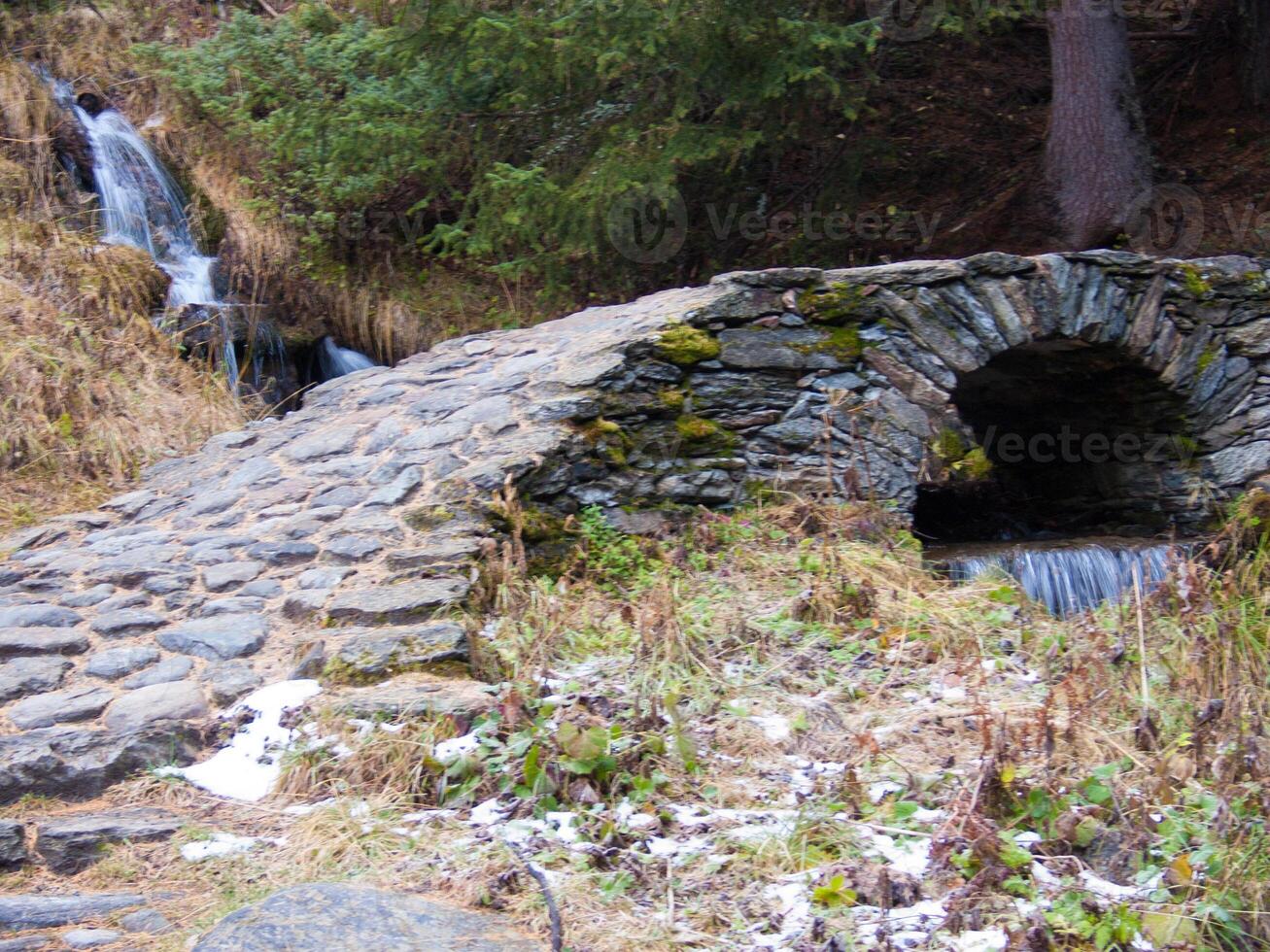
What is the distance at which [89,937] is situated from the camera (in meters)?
2.79

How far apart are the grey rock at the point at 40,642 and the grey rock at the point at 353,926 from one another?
79.5 inches

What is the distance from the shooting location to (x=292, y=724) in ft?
12.6

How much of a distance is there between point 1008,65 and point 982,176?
1800mm

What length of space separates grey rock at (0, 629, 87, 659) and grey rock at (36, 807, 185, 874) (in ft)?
3.53

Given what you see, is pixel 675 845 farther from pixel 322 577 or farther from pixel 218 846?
pixel 322 577

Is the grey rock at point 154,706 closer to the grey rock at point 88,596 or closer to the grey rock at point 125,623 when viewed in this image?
the grey rock at point 125,623

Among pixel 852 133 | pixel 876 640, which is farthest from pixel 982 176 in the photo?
pixel 876 640

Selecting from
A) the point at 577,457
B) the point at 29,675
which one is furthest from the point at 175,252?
the point at 29,675

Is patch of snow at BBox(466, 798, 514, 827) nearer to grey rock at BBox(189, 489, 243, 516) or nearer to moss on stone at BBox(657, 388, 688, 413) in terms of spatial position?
grey rock at BBox(189, 489, 243, 516)

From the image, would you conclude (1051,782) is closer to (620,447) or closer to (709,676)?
(709,676)

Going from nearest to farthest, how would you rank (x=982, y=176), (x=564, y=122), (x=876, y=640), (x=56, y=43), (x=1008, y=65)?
(x=876, y=640), (x=564, y=122), (x=982, y=176), (x=1008, y=65), (x=56, y=43)

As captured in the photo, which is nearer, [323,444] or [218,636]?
[218,636]

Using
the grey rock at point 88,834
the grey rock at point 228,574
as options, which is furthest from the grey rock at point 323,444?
the grey rock at point 88,834

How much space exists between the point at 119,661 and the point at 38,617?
586 mm
